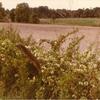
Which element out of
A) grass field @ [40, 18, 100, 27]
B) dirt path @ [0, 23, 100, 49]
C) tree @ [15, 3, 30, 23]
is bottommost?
dirt path @ [0, 23, 100, 49]

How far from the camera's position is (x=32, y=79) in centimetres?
579

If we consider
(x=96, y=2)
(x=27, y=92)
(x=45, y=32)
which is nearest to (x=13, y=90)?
(x=27, y=92)

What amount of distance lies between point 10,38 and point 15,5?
3.85 m

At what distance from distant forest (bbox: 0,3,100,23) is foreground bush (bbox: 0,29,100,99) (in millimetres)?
1651

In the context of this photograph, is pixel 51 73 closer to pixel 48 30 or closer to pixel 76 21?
pixel 76 21

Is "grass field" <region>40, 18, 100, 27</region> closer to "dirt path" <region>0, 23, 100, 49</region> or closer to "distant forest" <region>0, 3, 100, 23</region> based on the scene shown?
"distant forest" <region>0, 3, 100, 23</region>

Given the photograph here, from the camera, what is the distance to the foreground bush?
532 cm

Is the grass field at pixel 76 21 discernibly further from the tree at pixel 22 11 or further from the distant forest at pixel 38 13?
the tree at pixel 22 11

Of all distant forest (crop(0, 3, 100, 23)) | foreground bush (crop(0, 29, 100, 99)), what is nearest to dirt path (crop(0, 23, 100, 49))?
distant forest (crop(0, 3, 100, 23))

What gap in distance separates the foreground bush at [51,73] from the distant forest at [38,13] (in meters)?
1.65

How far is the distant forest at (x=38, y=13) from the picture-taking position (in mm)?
8078

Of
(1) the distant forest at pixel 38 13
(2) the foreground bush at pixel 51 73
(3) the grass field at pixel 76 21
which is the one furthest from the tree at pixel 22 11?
(2) the foreground bush at pixel 51 73

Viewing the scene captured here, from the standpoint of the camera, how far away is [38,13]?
1023 centimetres

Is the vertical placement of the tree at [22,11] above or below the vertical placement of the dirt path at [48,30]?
above
